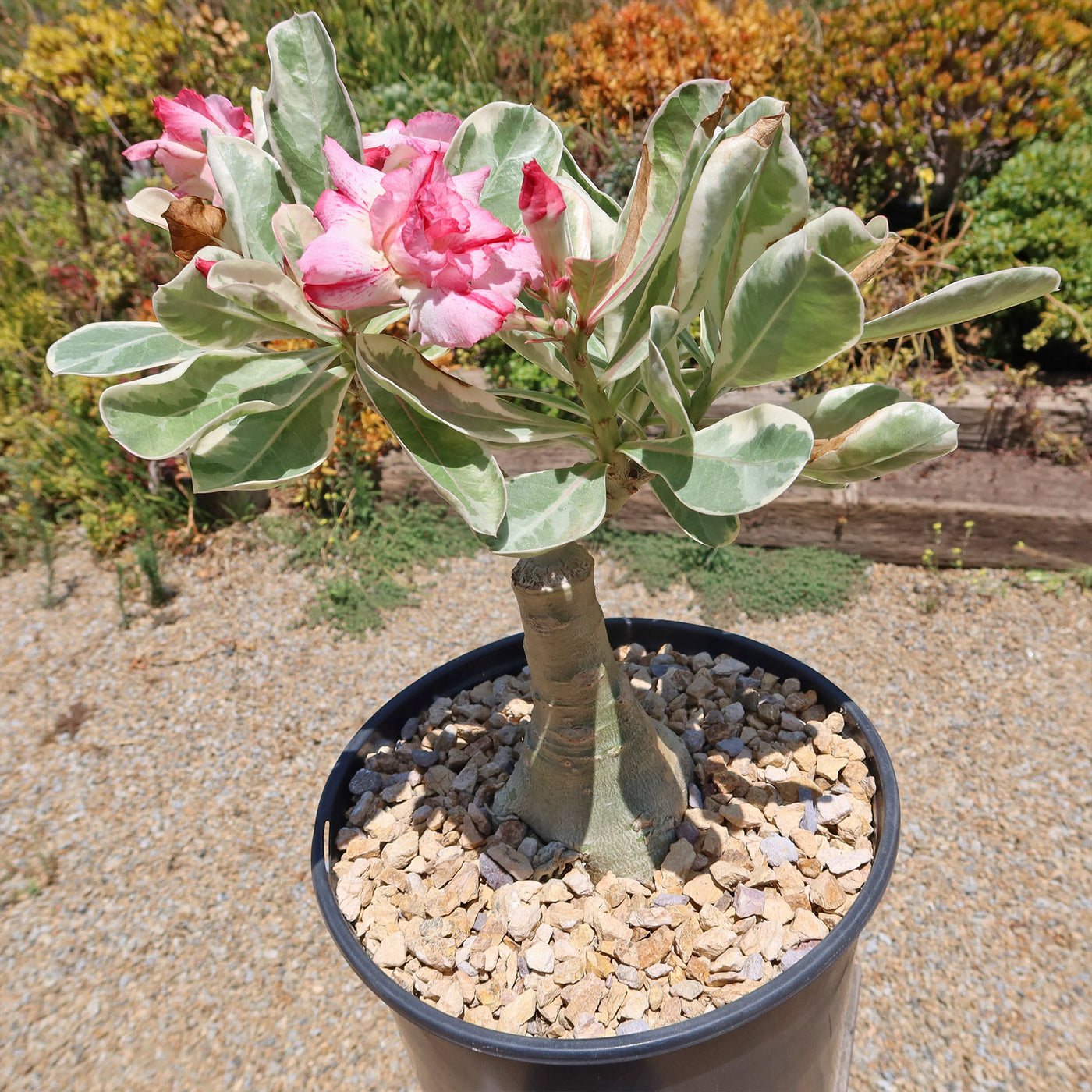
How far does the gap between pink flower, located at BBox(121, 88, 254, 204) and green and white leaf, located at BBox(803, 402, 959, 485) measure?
580mm

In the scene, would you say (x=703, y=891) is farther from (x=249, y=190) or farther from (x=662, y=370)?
(x=249, y=190)

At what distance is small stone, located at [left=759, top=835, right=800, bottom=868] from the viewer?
3.69ft

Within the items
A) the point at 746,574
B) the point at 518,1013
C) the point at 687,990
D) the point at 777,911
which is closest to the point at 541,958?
the point at 518,1013

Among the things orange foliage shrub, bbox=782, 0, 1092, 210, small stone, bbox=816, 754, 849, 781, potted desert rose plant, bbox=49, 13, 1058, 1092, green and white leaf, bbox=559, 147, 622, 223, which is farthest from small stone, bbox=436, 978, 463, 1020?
orange foliage shrub, bbox=782, 0, 1092, 210

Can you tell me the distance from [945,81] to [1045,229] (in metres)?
0.65

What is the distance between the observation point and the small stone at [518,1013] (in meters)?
0.98

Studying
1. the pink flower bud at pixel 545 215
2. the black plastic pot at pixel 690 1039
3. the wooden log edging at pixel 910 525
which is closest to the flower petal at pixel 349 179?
the pink flower bud at pixel 545 215

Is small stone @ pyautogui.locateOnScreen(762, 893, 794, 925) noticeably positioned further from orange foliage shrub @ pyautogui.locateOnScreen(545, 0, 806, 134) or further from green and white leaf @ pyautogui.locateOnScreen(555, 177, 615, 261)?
orange foliage shrub @ pyautogui.locateOnScreen(545, 0, 806, 134)

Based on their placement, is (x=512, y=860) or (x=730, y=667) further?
(x=730, y=667)

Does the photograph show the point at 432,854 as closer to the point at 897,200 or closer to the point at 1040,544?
the point at 1040,544

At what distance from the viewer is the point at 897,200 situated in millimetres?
3461

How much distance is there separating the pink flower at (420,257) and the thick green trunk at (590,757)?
410 millimetres

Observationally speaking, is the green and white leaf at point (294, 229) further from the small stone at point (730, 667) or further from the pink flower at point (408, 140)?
the small stone at point (730, 667)

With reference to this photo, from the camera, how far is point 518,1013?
99 centimetres
